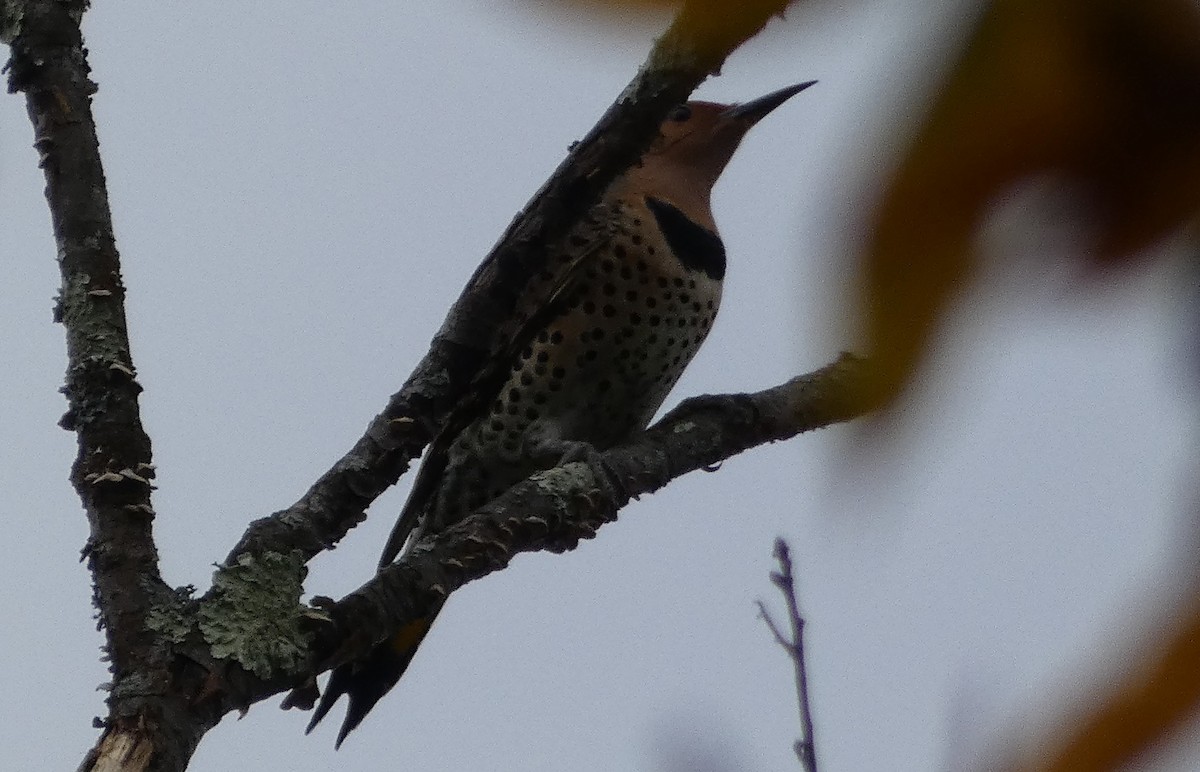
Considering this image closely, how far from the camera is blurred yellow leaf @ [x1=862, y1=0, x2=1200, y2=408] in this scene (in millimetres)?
585

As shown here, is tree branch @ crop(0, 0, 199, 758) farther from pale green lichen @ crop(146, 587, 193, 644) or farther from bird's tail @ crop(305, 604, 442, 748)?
bird's tail @ crop(305, 604, 442, 748)

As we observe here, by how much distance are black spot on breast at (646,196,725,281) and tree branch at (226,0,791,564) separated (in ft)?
5.14

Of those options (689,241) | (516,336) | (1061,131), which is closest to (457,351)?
(516,336)

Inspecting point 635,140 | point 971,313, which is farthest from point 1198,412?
point 635,140

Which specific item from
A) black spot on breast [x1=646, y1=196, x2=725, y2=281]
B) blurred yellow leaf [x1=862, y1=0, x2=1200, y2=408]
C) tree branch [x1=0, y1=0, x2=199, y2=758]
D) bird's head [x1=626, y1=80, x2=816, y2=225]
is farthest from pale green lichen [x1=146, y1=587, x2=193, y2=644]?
bird's head [x1=626, y1=80, x2=816, y2=225]

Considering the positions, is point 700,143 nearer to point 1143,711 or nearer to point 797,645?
point 797,645

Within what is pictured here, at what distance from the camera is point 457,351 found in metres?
2.75

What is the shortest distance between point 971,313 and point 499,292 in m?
2.07

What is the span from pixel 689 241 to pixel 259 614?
2.50 metres

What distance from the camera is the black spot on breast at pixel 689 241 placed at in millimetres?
4504

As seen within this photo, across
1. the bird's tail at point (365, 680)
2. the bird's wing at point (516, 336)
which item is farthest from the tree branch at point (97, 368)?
the bird's wing at point (516, 336)

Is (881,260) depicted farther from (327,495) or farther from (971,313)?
(327,495)

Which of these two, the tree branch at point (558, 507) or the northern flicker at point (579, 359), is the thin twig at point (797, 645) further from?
the northern flicker at point (579, 359)

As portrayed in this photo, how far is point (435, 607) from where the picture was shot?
8.36ft
